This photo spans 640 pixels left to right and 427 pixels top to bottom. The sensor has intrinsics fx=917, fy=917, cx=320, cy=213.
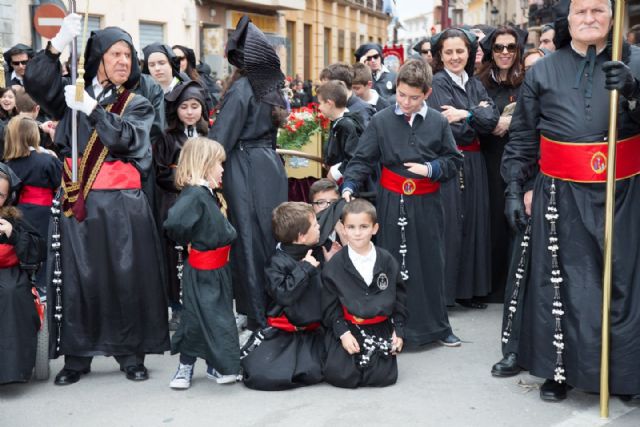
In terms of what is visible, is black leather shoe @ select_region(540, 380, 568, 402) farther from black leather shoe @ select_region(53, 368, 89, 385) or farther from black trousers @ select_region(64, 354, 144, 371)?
black leather shoe @ select_region(53, 368, 89, 385)

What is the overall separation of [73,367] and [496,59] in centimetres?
404

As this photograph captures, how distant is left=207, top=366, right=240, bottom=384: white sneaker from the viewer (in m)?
5.47

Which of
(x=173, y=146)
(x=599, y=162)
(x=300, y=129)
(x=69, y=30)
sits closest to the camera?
(x=599, y=162)

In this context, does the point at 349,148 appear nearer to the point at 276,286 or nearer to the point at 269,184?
the point at 269,184

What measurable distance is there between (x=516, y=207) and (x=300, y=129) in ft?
11.3

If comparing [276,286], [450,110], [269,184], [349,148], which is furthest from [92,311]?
[450,110]

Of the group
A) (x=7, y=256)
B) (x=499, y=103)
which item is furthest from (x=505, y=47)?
(x=7, y=256)

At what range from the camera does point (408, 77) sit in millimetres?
5898

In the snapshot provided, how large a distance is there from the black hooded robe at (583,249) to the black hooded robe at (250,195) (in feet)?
6.61

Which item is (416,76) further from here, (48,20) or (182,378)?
(48,20)

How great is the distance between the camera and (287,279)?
216 inches

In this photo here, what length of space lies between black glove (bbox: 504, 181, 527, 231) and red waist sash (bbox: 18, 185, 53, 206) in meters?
4.05

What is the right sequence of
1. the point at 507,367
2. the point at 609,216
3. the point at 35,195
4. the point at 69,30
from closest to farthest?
the point at 609,216 < the point at 69,30 < the point at 507,367 < the point at 35,195

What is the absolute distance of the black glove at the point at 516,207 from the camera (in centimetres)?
535
